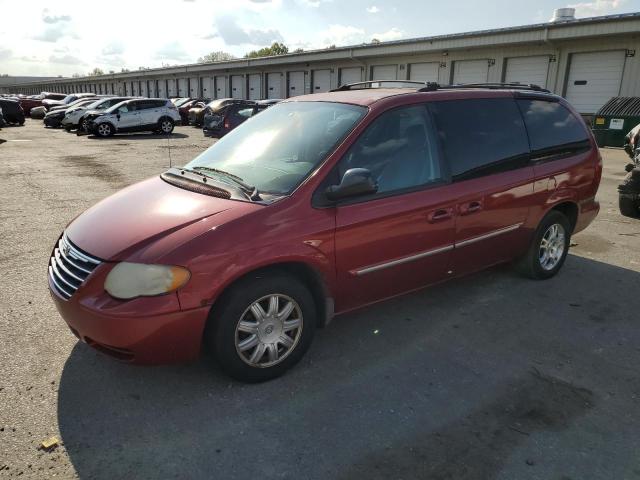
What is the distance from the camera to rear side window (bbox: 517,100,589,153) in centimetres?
467

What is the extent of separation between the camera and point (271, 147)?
3811 mm

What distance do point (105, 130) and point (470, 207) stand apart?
22.0 meters

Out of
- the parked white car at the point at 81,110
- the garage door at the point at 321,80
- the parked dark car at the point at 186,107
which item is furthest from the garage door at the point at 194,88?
the parked white car at the point at 81,110

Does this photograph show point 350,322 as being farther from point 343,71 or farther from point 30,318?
point 343,71

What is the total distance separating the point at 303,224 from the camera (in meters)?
3.14

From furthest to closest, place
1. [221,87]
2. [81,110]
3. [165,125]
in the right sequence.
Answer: [221,87]
[81,110]
[165,125]

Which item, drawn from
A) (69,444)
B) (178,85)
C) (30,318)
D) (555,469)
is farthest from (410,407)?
(178,85)

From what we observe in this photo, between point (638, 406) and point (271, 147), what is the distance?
9.67ft

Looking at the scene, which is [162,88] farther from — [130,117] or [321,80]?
[130,117]

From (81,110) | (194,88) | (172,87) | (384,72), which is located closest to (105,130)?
(81,110)

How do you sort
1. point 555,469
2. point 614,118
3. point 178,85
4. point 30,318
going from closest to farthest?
point 555,469
point 30,318
point 614,118
point 178,85

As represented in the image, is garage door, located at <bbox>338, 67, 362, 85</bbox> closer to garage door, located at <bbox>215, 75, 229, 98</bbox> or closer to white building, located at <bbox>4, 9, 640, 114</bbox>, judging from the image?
white building, located at <bbox>4, 9, 640, 114</bbox>

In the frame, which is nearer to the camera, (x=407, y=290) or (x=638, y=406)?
(x=638, y=406)

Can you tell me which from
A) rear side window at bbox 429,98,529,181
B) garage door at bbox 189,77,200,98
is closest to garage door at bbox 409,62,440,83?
rear side window at bbox 429,98,529,181
